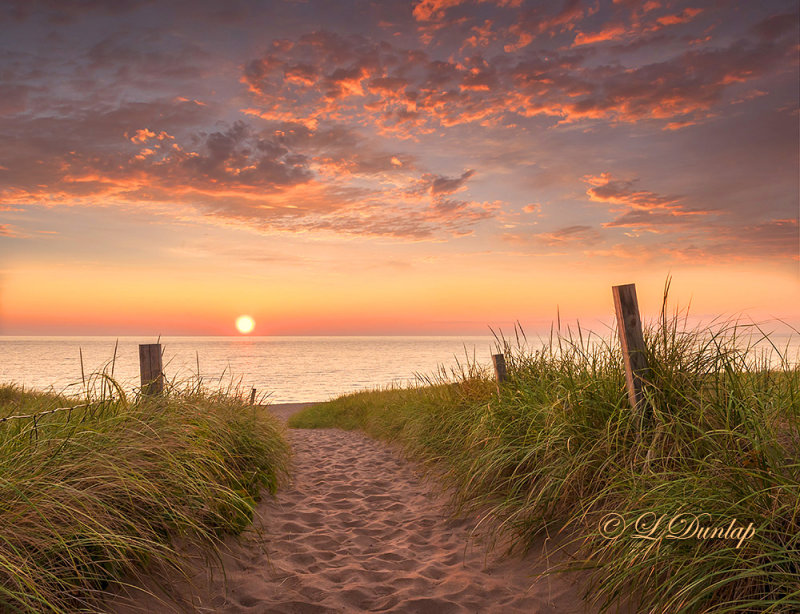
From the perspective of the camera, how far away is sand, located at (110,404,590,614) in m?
3.64

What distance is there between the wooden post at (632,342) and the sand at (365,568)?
66.5 inches

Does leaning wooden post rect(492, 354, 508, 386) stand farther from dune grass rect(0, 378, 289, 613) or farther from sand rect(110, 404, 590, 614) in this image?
dune grass rect(0, 378, 289, 613)

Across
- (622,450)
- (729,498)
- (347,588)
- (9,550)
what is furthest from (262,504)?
(729,498)

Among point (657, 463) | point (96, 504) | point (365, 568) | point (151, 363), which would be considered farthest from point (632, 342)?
point (151, 363)

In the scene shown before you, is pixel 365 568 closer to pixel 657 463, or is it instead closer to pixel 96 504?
pixel 96 504

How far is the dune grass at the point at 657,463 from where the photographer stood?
2619 millimetres

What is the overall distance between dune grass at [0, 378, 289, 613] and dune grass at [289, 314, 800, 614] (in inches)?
110

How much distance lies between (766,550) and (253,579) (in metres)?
3.72

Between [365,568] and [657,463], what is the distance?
2745 mm

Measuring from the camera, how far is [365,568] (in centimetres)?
444

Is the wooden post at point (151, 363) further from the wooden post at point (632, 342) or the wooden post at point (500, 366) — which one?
the wooden post at point (632, 342)

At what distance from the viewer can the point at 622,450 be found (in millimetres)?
3951

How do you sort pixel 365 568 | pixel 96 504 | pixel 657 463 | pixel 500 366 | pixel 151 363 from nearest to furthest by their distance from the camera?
pixel 96 504
pixel 657 463
pixel 365 568
pixel 151 363
pixel 500 366

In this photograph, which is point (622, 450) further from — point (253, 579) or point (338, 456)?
point (338, 456)
